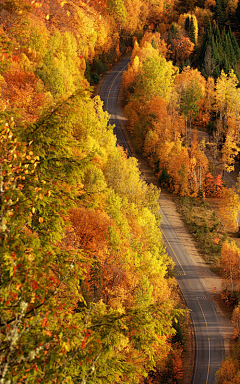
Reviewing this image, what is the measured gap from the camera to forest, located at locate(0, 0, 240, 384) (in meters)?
6.85

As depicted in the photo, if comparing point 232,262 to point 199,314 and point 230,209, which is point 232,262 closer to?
point 199,314

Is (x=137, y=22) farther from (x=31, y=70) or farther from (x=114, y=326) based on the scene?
(x=114, y=326)

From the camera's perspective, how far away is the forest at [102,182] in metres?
6.85

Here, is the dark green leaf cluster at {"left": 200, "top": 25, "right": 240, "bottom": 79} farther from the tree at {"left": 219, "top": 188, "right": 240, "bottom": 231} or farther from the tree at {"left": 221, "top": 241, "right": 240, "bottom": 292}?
the tree at {"left": 221, "top": 241, "right": 240, "bottom": 292}

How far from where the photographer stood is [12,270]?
6.28 m

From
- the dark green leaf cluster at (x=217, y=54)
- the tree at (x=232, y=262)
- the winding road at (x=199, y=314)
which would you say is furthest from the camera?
the dark green leaf cluster at (x=217, y=54)

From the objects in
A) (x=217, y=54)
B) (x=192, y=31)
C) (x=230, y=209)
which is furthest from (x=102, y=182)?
(x=192, y=31)

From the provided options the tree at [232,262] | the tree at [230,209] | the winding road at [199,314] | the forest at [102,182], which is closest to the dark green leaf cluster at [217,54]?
the forest at [102,182]

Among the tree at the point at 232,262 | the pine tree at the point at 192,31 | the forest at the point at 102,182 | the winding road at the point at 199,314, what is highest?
the pine tree at the point at 192,31

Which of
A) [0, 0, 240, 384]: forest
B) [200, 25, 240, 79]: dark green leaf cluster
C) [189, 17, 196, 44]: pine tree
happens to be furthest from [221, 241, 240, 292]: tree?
[189, 17, 196, 44]: pine tree

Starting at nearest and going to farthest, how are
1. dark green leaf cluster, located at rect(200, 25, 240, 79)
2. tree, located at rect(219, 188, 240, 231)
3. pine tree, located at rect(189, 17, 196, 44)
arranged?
tree, located at rect(219, 188, 240, 231) → dark green leaf cluster, located at rect(200, 25, 240, 79) → pine tree, located at rect(189, 17, 196, 44)

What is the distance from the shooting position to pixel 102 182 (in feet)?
130

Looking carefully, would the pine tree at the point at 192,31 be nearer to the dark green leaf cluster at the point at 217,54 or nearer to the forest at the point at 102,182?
the forest at the point at 102,182

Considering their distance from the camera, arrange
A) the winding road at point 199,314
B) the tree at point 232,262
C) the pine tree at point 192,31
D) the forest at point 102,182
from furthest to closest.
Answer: the pine tree at point 192,31, the tree at point 232,262, the winding road at point 199,314, the forest at point 102,182
